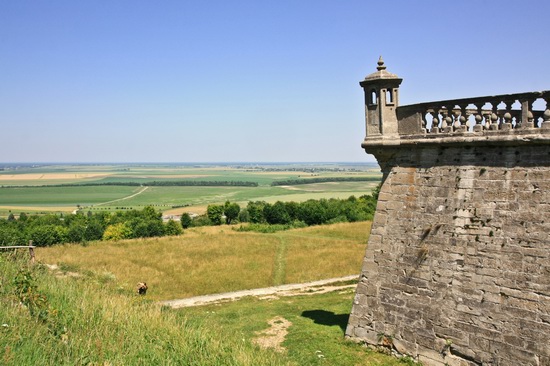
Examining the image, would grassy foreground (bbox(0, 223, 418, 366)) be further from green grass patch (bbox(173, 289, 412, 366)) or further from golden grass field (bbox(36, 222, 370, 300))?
golden grass field (bbox(36, 222, 370, 300))

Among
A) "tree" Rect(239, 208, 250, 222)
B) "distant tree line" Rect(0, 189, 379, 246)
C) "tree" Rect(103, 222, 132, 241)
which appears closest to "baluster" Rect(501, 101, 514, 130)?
"distant tree line" Rect(0, 189, 379, 246)

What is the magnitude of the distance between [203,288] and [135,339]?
56.1ft

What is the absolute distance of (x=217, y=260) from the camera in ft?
105

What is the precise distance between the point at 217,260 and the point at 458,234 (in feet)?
78.5

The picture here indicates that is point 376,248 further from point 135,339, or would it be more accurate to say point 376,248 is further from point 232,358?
point 135,339

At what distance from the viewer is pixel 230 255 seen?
34.1 m

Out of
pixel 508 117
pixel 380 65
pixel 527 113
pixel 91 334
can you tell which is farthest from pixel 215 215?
pixel 527 113

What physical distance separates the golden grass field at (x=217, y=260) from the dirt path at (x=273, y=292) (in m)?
1.30

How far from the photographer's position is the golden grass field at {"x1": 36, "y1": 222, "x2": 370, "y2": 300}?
26.1 meters

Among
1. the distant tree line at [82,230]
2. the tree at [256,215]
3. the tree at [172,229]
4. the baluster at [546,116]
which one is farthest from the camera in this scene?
the tree at [256,215]

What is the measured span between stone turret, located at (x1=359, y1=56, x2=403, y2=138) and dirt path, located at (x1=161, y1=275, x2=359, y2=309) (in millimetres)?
11605

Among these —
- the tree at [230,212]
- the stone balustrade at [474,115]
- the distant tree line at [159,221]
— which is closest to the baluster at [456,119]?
the stone balustrade at [474,115]

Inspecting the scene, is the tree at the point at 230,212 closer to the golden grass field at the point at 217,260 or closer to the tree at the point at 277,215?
the tree at the point at 277,215

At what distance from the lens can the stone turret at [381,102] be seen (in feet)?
38.2
